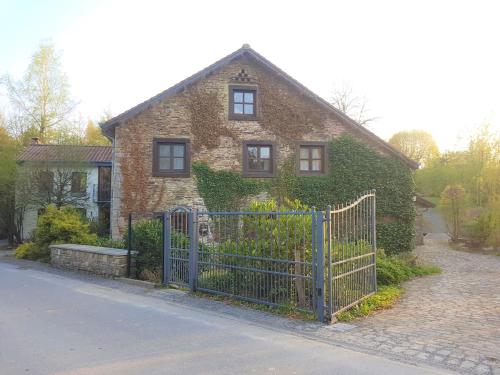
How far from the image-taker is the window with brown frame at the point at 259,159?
59.4 feet

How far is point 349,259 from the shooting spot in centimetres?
760

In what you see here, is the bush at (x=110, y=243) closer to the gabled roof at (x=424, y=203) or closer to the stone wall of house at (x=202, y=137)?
the stone wall of house at (x=202, y=137)

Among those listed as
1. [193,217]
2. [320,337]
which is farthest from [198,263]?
[320,337]

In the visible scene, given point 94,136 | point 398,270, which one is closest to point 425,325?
point 398,270

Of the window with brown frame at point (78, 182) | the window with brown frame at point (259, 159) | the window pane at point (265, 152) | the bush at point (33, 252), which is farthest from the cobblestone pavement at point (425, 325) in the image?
the window with brown frame at point (78, 182)

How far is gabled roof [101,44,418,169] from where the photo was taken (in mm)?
17344

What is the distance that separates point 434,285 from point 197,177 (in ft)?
33.4

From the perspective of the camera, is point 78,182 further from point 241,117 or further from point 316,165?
point 316,165

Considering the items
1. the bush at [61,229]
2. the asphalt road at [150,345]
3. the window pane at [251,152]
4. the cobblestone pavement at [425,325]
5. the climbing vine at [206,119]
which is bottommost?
the asphalt road at [150,345]

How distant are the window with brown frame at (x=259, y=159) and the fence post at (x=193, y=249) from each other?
893 centimetres

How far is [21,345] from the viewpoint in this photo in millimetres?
5781

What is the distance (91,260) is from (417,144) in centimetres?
4137

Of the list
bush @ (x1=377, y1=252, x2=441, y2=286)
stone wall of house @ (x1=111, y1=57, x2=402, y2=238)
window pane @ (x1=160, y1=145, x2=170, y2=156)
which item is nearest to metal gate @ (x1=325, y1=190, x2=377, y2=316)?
bush @ (x1=377, y1=252, x2=441, y2=286)

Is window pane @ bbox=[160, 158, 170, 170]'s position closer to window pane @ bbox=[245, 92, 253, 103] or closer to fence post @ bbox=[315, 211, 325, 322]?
window pane @ bbox=[245, 92, 253, 103]
